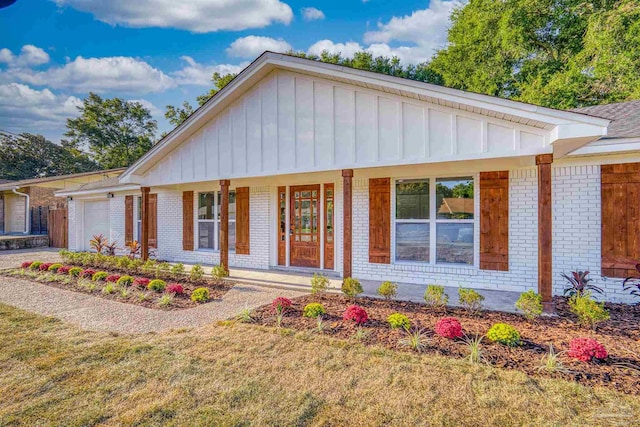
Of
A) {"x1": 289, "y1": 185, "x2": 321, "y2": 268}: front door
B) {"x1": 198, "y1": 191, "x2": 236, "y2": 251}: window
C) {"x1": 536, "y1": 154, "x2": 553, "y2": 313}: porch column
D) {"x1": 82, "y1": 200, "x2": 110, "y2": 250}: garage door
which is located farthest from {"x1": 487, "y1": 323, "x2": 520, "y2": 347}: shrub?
{"x1": 82, "y1": 200, "x2": 110, "y2": 250}: garage door

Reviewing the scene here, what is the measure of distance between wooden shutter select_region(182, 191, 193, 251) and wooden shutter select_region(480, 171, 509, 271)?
335 inches

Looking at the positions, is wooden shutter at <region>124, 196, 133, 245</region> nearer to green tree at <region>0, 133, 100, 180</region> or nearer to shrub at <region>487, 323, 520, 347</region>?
shrub at <region>487, 323, 520, 347</region>

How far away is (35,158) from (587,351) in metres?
50.8

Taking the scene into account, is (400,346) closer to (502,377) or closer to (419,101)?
(502,377)

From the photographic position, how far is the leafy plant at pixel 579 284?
5.49 m

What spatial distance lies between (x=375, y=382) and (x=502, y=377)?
1.27m

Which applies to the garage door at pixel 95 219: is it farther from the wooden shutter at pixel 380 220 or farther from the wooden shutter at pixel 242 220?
the wooden shutter at pixel 380 220

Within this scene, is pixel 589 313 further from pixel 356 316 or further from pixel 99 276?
pixel 99 276

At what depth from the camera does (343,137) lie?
6398mm

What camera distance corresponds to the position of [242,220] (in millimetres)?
9672

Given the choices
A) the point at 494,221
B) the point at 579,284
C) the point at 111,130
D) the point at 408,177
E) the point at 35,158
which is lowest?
the point at 579,284

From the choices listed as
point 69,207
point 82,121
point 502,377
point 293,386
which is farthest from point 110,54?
point 82,121

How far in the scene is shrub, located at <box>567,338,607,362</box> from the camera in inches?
136

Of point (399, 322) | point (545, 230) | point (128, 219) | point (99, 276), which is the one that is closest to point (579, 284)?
point (545, 230)
